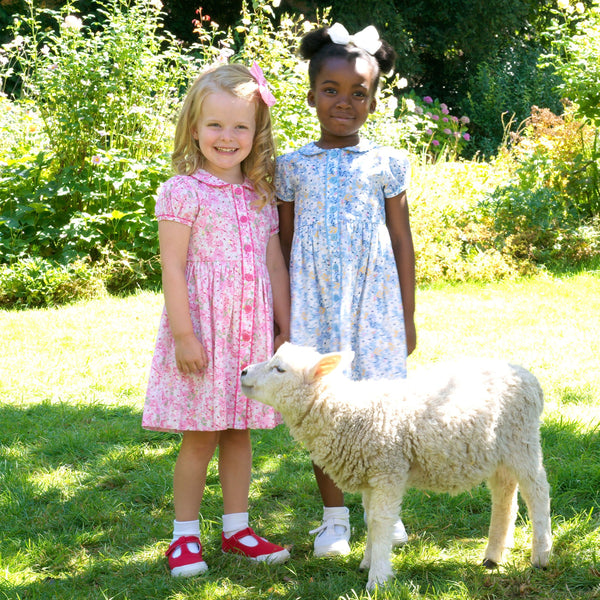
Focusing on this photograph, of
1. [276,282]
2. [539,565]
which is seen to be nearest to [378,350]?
[276,282]

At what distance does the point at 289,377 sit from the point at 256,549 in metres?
0.82

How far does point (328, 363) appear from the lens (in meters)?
2.62

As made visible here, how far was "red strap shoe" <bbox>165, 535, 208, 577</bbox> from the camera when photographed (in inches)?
113

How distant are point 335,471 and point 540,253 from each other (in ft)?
20.0

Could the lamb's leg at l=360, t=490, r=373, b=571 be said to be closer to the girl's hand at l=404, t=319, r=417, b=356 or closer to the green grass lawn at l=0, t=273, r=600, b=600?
the green grass lawn at l=0, t=273, r=600, b=600

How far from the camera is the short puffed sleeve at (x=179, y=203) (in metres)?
2.90

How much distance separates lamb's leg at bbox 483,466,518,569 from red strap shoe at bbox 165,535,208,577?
1.12m

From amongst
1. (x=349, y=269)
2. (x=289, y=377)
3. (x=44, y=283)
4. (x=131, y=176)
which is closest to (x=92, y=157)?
(x=131, y=176)

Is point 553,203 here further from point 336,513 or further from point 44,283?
point 336,513

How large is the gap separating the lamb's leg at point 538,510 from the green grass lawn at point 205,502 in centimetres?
7

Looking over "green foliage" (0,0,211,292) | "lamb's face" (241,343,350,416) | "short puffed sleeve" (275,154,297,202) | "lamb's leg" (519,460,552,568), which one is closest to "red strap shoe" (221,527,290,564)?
"lamb's face" (241,343,350,416)

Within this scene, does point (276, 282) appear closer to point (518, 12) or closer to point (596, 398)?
point (596, 398)

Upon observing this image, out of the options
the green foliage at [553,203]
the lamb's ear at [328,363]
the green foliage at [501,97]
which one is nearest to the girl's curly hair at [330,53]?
the lamb's ear at [328,363]

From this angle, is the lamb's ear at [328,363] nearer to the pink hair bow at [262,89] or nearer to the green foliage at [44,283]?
the pink hair bow at [262,89]
